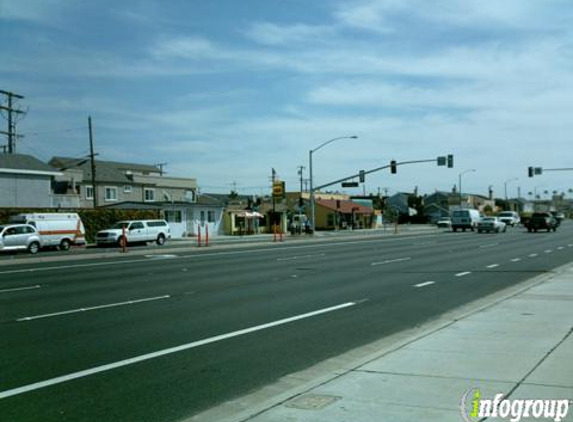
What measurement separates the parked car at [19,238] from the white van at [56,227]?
4.39 ft

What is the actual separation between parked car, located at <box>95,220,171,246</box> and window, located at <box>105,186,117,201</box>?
106 ft

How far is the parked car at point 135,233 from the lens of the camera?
43.9 m

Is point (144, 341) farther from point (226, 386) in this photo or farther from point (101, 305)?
point (101, 305)

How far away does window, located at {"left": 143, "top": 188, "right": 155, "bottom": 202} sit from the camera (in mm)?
81356

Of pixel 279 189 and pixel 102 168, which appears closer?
pixel 279 189

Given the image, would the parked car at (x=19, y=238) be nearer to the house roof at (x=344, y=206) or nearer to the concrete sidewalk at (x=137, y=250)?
the concrete sidewalk at (x=137, y=250)

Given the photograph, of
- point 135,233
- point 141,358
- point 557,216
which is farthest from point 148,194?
point 141,358

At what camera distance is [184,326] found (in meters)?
10.8

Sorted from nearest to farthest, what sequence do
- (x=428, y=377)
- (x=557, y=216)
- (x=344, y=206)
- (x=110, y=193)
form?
(x=428, y=377) → (x=110, y=193) → (x=344, y=206) → (x=557, y=216)

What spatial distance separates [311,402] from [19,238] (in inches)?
1344

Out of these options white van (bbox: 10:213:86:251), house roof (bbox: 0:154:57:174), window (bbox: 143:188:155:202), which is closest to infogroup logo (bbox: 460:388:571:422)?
white van (bbox: 10:213:86:251)

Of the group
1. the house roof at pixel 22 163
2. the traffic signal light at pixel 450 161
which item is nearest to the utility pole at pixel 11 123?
the house roof at pixel 22 163

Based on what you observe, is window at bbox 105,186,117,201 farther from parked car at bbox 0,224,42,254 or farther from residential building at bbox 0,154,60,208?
parked car at bbox 0,224,42,254

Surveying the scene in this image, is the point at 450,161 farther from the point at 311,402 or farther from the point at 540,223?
the point at 311,402
